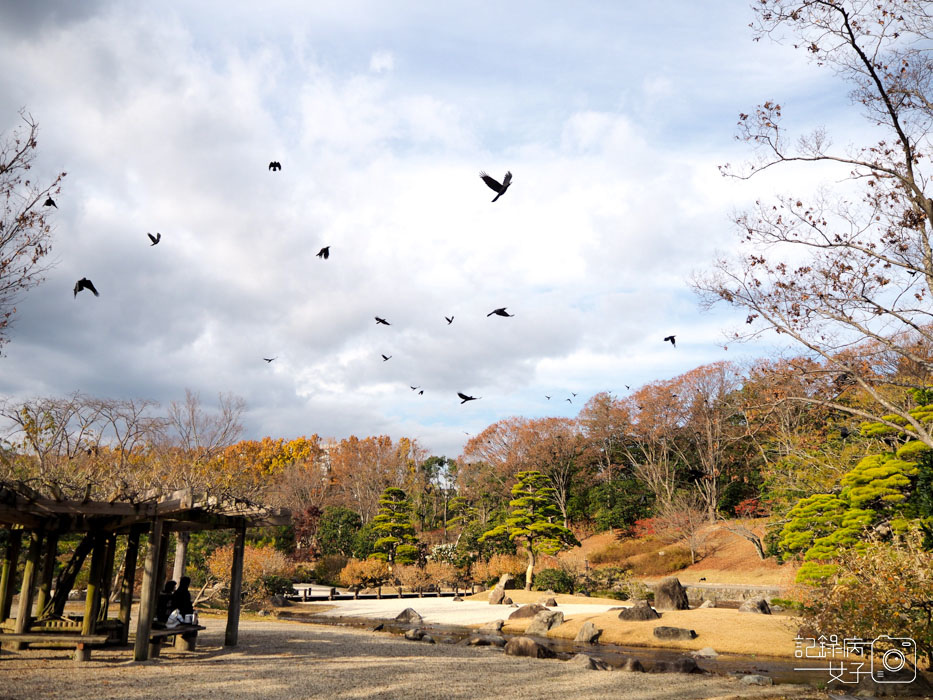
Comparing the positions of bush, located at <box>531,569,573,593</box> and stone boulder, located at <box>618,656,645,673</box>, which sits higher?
bush, located at <box>531,569,573,593</box>

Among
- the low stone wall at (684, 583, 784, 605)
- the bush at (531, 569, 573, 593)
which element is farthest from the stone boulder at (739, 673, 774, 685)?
the bush at (531, 569, 573, 593)

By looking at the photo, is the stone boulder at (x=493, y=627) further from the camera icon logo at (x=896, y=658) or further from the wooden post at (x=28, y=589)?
the wooden post at (x=28, y=589)

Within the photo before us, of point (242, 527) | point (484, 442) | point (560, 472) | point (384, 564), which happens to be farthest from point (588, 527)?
point (242, 527)

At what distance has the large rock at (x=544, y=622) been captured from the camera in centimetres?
1788

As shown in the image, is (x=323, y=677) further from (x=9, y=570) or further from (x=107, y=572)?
(x=9, y=570)

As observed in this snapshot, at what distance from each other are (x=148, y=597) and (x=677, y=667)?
9.65 meters

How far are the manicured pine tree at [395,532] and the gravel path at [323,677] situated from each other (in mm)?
19403

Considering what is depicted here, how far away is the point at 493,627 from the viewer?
18562mm

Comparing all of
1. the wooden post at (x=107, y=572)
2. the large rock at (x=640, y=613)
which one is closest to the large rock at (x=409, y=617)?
the large rock at (x=640, y=613)

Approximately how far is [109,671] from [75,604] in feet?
44.3

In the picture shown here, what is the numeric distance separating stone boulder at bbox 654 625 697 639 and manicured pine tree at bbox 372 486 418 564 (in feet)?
59.3

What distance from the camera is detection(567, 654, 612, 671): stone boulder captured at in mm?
11844

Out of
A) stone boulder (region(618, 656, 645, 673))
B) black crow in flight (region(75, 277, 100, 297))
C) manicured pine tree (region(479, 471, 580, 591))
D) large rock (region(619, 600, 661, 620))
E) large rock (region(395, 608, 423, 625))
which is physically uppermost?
black crow in flight (region(75, 277, 100, 297))
